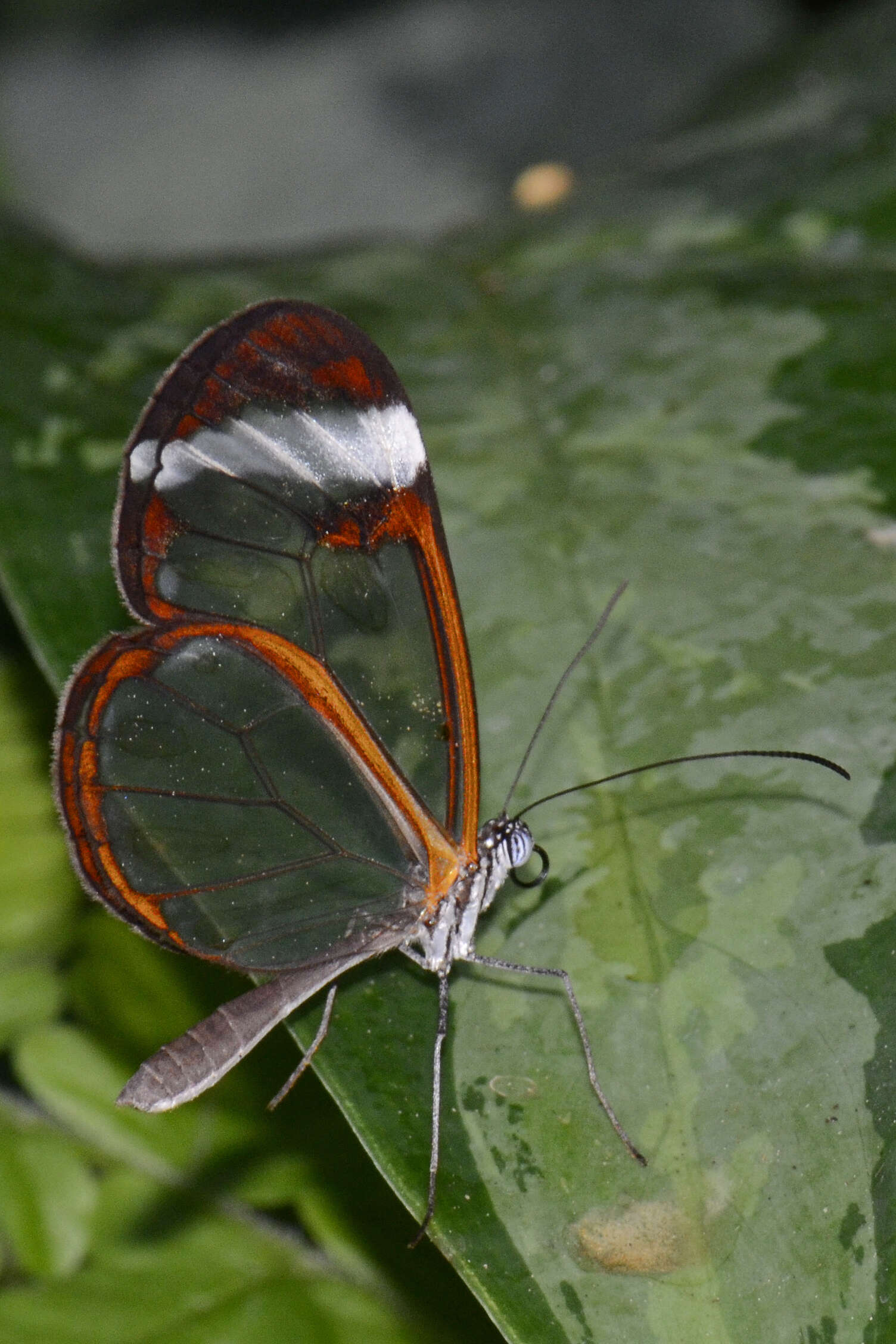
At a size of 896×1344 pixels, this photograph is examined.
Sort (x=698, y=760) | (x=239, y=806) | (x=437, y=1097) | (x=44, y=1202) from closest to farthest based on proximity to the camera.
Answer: (x=437, y=1097) < (x=698, y=760) < (x=239, y=806) < (x=44, y=1202)

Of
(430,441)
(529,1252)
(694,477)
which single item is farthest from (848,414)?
(529,1252)

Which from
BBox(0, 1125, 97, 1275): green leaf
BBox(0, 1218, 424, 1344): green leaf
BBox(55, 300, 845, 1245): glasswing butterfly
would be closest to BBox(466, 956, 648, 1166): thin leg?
BBox(55, 300, 845, 1245): glasswing butterfly

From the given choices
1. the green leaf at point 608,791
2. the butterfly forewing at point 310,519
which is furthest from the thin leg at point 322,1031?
the butterfly forewing at point 310,519

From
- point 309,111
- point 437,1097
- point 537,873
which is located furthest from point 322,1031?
point 309,111

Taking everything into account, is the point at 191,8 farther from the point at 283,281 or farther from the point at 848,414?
the point at 848,414

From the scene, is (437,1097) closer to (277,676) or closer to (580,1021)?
(580,1021)

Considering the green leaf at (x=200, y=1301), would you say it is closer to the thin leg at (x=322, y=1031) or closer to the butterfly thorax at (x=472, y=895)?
the thin leg at (x=322, y=1031)

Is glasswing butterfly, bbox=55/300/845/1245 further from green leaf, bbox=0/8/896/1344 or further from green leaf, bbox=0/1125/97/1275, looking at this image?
green leaf, bbox=0/1125/97/1275
